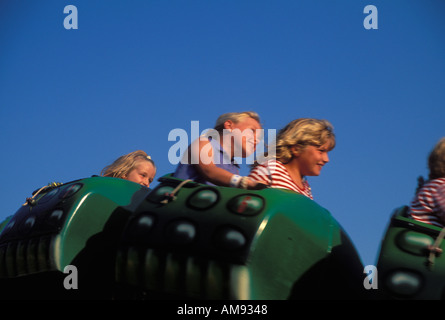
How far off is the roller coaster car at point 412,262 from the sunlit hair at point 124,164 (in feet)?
8.05

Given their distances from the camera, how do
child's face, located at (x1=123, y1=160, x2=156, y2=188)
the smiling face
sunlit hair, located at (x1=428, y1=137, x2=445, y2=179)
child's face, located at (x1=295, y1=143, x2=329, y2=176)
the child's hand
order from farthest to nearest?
child's face, located at (x1=123, y1=160, x2=156, y2=188), the smiling face, child's face, located at (x1=295, y1=143, x2=329, y2=176), sunlit hair, located at (x1=428, y1=137, x2=445, y2=179), the child's hand

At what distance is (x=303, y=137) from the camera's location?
3156mm

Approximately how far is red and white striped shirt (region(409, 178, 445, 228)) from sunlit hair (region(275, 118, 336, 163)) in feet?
2.08

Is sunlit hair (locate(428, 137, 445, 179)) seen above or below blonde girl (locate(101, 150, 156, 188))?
above

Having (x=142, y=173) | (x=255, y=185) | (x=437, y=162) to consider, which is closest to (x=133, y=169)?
(x=142, y=173)

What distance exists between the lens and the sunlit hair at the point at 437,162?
2.99 meters

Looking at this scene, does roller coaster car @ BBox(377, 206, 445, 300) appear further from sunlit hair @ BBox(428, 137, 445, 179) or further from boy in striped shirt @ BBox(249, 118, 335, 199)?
boy in striped shirt @ BBox(249, 118, 335, 199)

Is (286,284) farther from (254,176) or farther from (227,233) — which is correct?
(254,176)

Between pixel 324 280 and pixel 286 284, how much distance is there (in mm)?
247

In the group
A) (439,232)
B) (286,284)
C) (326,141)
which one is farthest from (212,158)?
(439,232)

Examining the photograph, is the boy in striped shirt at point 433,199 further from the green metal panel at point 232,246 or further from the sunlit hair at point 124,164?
the sunlit hair at point 124,164

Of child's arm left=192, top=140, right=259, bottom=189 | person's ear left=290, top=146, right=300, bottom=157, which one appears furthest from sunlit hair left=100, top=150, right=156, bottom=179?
person's ear left=290, top=146, right=300, bottom=157

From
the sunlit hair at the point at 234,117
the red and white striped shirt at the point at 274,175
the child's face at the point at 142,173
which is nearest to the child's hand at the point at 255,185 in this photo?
the red and white striped shirt at the point at 274,175

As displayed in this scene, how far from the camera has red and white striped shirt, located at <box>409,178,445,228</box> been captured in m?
2.74
